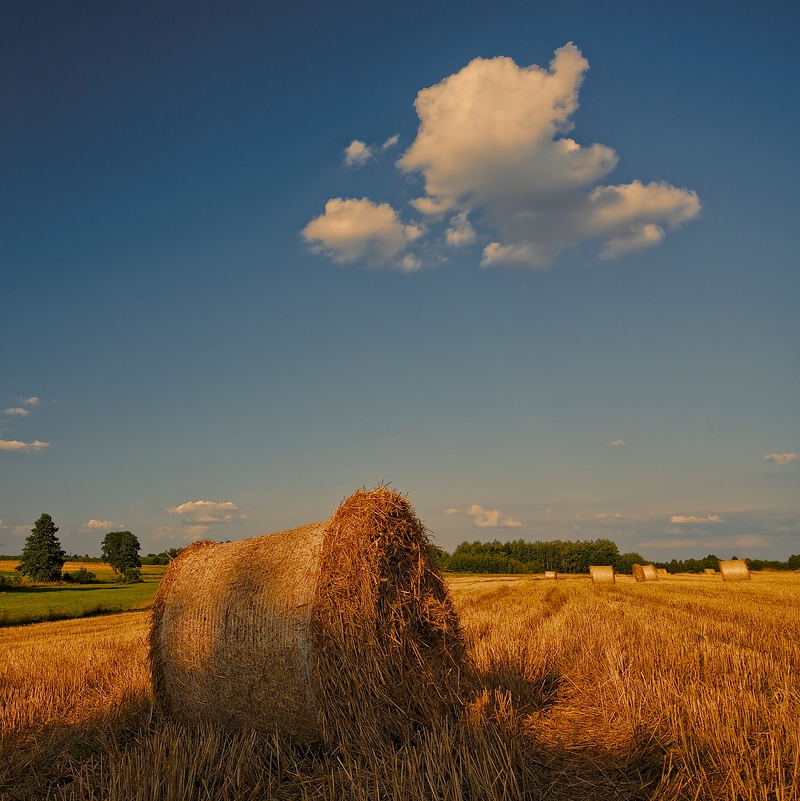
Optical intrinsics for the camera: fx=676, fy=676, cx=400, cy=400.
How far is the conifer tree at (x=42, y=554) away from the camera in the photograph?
4828 cm

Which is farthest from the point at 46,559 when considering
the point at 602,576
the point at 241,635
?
the point at 241,635

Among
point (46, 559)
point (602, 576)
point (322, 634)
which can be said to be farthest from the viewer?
point (46, 559)

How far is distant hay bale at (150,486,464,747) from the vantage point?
17.9ft

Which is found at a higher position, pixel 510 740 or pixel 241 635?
pixel 241 635

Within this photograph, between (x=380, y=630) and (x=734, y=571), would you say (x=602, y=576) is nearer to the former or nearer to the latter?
(x=734, y=571)

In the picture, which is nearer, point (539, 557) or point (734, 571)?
point (734, 571)

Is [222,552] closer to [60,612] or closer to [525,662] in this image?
[525,662]

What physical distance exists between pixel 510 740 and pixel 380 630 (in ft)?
4.39

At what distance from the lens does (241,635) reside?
234 inches

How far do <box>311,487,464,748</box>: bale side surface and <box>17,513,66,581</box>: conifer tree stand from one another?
161ft

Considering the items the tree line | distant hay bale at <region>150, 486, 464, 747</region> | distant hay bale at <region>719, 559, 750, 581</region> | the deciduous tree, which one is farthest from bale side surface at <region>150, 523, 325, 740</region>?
the deciduous tree

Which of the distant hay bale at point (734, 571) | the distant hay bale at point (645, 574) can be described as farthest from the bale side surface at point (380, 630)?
the distant hay bale at point (645, 574)

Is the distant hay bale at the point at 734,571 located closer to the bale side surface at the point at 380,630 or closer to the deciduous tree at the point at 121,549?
the bale side surface at the point at 380,630

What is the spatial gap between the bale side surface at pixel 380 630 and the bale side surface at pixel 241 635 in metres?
0.16
